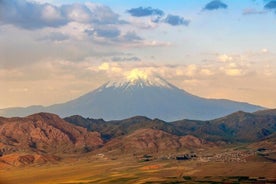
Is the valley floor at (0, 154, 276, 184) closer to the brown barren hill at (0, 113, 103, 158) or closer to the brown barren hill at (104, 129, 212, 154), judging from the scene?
the brown barren hill at (104, 129, 212, 154)

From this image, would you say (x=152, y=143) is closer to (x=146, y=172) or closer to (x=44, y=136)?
(x=44, y=136)

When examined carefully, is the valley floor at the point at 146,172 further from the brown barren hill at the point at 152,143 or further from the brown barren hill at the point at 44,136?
the brown barren hill at the point at 44,136

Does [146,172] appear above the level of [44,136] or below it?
below

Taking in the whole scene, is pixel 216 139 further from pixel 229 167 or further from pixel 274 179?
pixel 274 179

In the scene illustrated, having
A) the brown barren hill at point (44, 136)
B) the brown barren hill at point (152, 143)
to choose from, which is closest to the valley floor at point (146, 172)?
the brown barren hill at point (152, 143)

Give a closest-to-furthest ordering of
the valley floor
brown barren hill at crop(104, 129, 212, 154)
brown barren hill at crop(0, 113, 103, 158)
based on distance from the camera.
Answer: the valley floor, brown barren hill at crop(104, 129, 212, 154), brown barren hill at crop(0, 113, 103, 158)

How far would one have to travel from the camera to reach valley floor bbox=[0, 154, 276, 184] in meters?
90.6

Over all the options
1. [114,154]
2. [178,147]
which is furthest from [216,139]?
[114,154]

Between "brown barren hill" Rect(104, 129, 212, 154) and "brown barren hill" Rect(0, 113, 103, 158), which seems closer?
"brown barren hill" Rect(104, 129, 212, 154)

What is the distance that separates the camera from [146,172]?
10444 centimetres

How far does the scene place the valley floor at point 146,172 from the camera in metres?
90.6

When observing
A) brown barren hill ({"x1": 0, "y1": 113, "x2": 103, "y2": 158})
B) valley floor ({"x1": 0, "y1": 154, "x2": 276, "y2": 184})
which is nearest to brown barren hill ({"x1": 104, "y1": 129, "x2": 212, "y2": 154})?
brown barren hill ({"x1": 0, "y1": 113, "x2": 103, "y2": 158})

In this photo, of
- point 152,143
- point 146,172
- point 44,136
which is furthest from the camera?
point 44,136

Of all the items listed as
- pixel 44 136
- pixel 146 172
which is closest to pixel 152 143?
pixel 44 136
